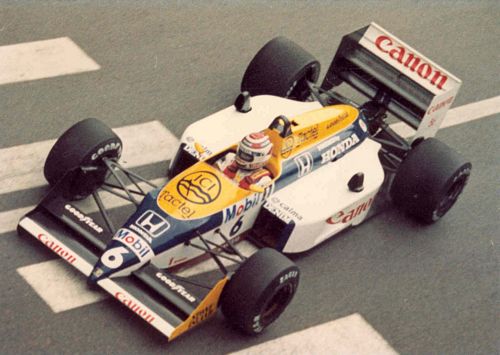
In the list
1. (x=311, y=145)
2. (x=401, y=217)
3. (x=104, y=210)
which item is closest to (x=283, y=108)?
(x=311, y=145)

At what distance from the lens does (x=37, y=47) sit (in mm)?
12680

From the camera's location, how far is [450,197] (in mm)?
10977

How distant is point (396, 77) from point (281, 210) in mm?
2229

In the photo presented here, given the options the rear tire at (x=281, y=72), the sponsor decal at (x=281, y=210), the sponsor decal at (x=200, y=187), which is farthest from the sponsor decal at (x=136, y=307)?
the rear tire at (x=281, y=72)

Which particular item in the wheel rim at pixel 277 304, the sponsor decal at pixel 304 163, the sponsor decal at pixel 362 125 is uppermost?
the sponsor decal at pixel 362 125

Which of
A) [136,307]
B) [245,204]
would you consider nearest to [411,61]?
[245,204]

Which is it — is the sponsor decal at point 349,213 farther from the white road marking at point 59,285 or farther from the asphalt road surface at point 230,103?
the white road marking at point 59,285

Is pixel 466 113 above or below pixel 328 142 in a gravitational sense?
below

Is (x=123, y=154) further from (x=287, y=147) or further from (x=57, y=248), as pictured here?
(x=57, y=248)

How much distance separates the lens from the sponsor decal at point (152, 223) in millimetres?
9273

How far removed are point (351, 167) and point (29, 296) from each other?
3279mm

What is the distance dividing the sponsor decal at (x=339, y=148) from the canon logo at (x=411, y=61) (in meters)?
0.89

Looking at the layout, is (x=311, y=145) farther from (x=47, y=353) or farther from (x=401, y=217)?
(x=47, y=353)

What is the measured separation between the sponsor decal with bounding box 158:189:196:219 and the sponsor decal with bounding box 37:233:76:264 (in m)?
0.90
